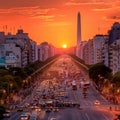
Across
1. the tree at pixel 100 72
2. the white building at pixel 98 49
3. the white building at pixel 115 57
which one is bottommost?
the tree at pixel 100 72

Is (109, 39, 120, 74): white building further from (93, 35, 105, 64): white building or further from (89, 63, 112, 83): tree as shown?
(93, 35, 105, 64): white building

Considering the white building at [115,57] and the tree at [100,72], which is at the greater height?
the white building at [115,57]

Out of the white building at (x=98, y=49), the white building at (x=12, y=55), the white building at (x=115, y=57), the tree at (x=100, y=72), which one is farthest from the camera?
the white building at (x=98, y=49)

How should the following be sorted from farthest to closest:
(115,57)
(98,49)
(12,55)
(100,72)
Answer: (98,49) → (12,55) → (100,72) → (115,57)

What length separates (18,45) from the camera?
491 feet

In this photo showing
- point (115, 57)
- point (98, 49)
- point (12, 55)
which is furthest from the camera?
point (98, 49)

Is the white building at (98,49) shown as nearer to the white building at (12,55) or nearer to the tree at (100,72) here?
the white building at (12,55)

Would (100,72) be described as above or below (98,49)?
below

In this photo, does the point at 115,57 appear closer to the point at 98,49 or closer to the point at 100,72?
the point at 100,72

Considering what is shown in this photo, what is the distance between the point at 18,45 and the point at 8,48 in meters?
6.67

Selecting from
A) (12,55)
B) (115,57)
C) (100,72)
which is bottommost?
(100,72)

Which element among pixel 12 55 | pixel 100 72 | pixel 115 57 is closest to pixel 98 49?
pixel 12 55

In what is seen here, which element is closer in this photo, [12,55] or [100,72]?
[100,72]

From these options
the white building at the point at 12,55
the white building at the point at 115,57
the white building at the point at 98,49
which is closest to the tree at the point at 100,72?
the white building at the point at 115,57
